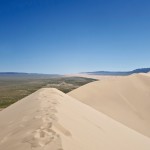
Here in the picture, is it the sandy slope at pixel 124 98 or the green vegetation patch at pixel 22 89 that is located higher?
the sandy slope at pixel 124 98

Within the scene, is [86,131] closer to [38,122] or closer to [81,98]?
[38,122]

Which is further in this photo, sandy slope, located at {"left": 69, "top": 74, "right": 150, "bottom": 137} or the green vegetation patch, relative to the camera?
the green vegetation patch

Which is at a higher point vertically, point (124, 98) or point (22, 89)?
point (124, 98)

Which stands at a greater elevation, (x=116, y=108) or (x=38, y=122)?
(x=38, y=122)

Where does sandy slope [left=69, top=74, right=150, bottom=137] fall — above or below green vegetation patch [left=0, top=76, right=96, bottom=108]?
above

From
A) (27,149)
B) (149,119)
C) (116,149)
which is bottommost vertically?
(149,119)

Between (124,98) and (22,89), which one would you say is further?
(22,89)

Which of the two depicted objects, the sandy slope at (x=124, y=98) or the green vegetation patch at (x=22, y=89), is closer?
the sandy slope at (x=124, y=98)

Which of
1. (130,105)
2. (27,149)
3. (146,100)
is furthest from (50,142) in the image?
(146,100)
